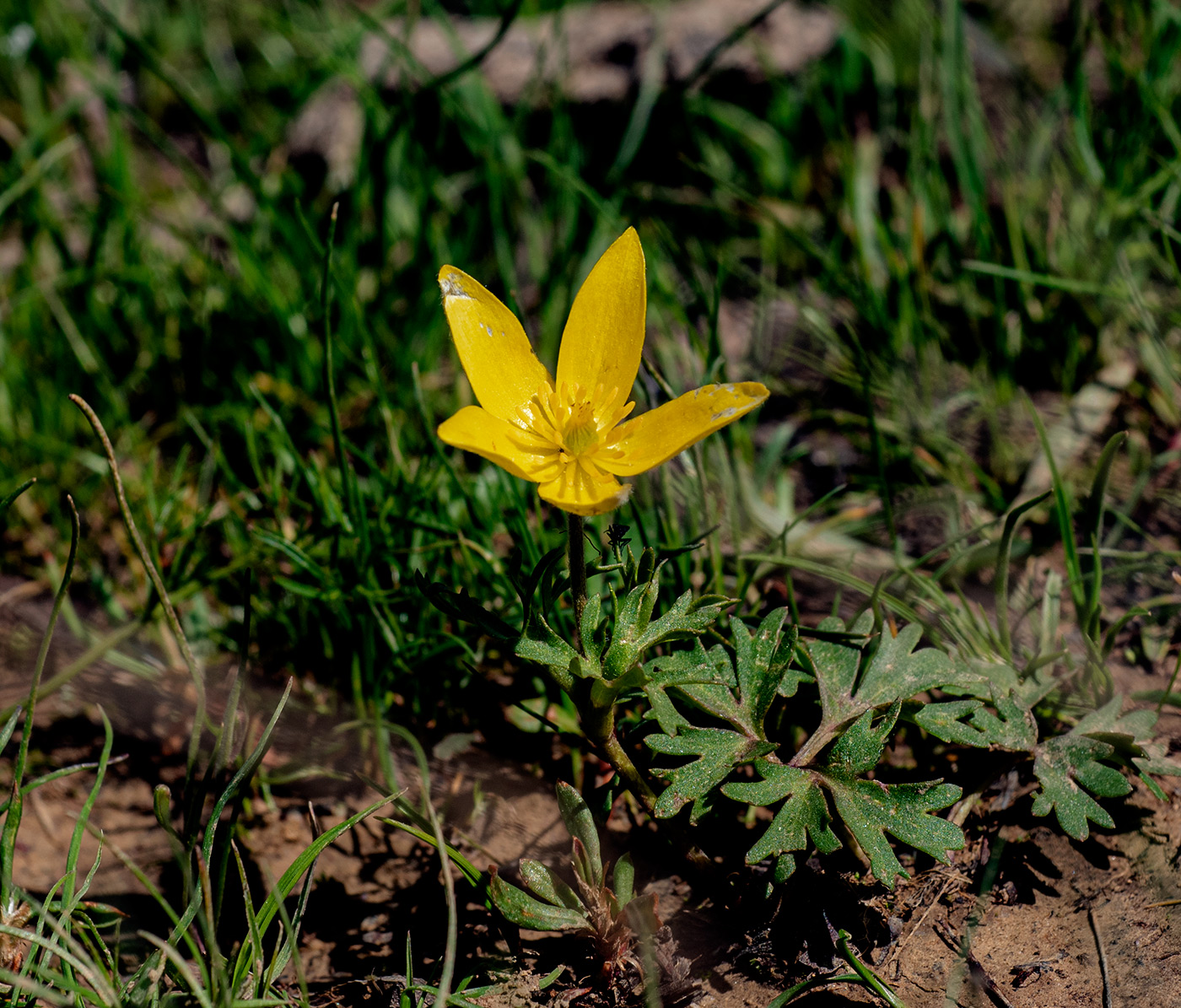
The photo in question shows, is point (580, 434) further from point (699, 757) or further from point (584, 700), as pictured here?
point (699, 757)

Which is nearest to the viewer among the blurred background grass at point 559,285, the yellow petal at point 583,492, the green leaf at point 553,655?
the yellow petal at point 583,492

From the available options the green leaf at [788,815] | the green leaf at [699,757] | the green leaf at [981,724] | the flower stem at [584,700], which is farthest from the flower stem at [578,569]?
the green leaf at [981,724]

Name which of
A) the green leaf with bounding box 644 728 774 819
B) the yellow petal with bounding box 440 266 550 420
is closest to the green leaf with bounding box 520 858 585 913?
the green leaf with bounding box 644 728 774 819

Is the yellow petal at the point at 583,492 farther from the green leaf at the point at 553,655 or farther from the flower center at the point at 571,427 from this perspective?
the green leaf at the point at 553,655

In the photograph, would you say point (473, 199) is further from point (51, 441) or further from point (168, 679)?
point (168, 679)

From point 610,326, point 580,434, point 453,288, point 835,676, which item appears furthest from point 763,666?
point 453,288

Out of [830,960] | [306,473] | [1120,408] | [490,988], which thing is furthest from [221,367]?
[1120,408]

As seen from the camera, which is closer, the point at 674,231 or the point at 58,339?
the point at 58,339
